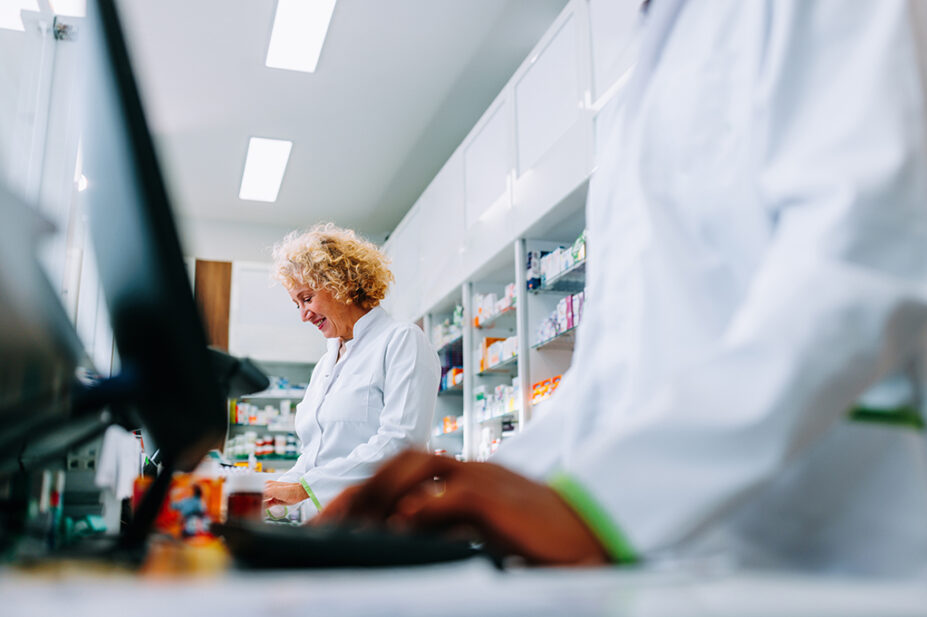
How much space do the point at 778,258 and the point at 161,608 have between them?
47 cm

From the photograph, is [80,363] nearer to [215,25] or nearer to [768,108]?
[768,108]

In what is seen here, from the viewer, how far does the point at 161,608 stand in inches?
11.5

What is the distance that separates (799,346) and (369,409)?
2.02 m

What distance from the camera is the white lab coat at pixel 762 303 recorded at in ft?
1.57

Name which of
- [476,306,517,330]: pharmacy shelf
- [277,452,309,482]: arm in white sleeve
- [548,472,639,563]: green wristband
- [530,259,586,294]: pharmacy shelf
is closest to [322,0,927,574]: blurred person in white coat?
[548,472,639,563]: green wristband

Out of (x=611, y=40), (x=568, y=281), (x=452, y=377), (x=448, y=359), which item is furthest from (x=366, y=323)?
(x=448, y=359)

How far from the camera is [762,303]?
0.52 m

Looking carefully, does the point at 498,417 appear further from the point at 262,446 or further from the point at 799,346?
the point at 799,346

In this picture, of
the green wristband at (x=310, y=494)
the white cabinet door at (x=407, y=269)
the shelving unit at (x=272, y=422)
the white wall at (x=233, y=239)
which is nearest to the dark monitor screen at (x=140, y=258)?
the green wristband at (x=310, y=494)

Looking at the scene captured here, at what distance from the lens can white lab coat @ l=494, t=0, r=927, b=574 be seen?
48cm

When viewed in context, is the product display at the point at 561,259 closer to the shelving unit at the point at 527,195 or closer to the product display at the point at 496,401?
the shelving unit at the point at 527,195

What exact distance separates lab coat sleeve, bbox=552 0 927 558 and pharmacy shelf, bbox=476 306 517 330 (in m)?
3.33

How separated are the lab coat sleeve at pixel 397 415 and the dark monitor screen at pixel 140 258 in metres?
1.53

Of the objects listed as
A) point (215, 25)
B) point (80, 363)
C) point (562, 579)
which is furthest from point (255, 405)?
point (562, 579)
